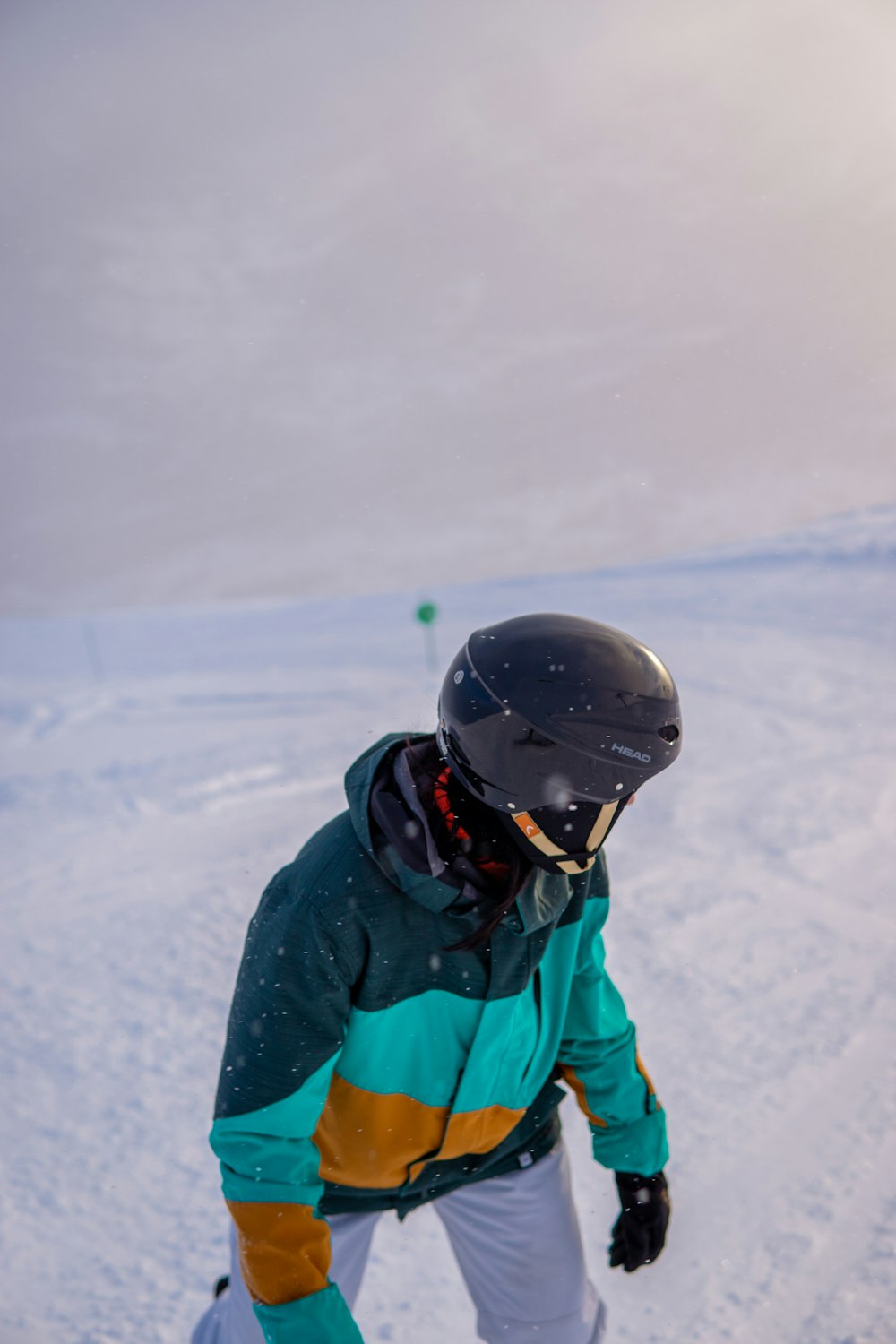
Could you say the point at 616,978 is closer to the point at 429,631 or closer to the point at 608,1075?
the point at 608,1075

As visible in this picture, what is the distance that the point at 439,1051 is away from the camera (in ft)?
5.26

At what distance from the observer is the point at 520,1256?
5.96ft

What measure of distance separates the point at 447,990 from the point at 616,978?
2401 mm

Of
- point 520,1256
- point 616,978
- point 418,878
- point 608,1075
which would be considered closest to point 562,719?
point 418,878

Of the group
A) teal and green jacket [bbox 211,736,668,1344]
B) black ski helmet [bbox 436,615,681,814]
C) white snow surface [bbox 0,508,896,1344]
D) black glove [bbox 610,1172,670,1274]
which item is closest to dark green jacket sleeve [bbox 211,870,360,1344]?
teal and green jacket [bbox 211,736,668,1344]

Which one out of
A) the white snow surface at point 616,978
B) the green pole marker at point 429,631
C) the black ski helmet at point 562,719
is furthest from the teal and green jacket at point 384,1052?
the green pole marker at point 429,631

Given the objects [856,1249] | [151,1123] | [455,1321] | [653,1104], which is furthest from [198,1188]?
[856,1249]

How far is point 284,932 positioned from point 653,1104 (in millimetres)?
1098

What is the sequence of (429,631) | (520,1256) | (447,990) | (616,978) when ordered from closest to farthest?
(447,990) → (520,1256) → (616,978) → (429,631)

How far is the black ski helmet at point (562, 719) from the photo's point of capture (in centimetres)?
146

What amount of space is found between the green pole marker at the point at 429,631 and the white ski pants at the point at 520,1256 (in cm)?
740

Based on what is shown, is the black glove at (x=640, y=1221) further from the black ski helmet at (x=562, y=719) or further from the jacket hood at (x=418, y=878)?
the black ski helmet at (x=562, y=719)

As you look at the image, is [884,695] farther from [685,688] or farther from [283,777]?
[283,777]

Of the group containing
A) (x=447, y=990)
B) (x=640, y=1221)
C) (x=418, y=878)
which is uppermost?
(x=418, y=878)
